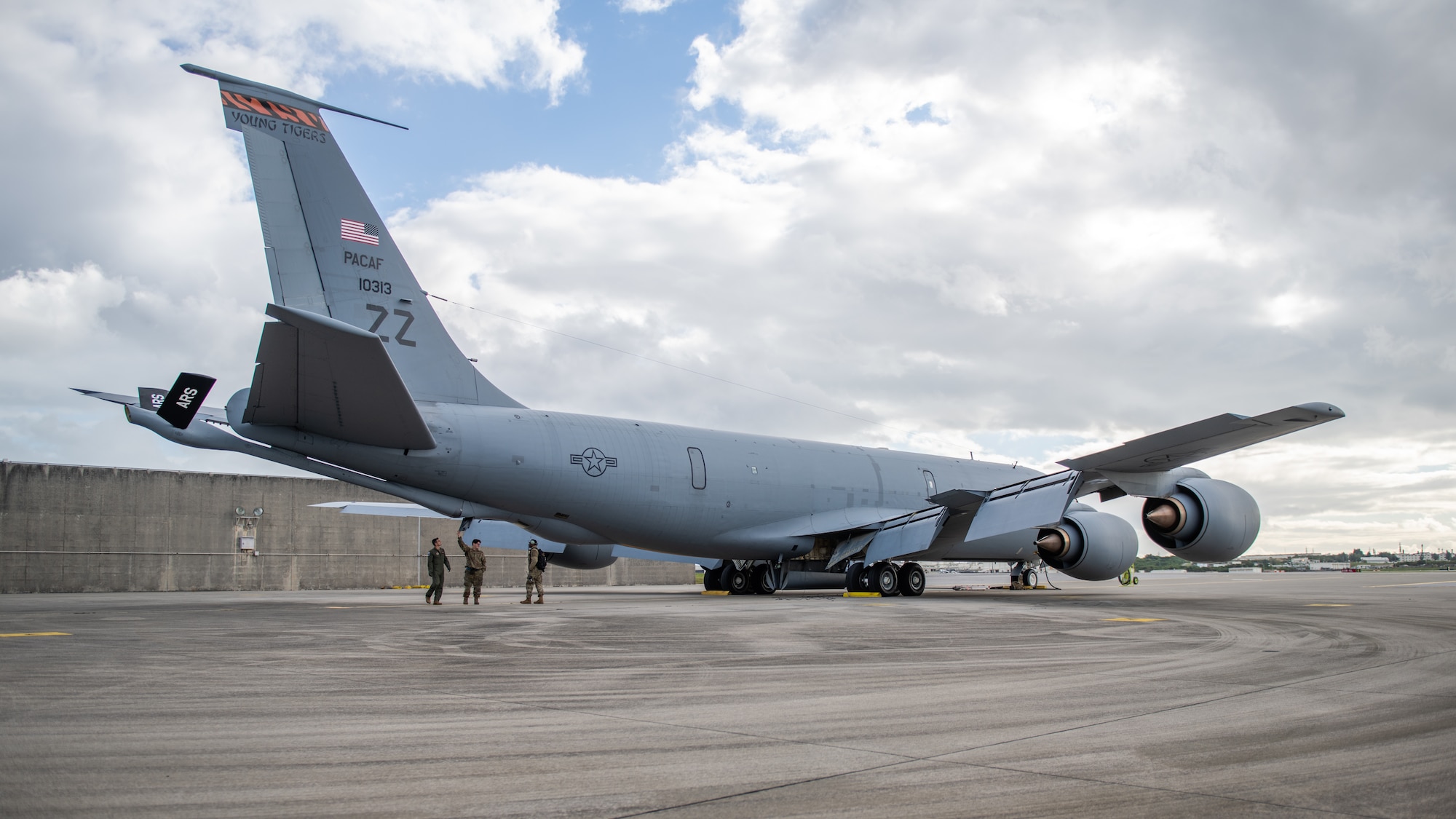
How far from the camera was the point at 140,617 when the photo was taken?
39.0ft

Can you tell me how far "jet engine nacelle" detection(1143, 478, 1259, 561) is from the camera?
52.2 feet

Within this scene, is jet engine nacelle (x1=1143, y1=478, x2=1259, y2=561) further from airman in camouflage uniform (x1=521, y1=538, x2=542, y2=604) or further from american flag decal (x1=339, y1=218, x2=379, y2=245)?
american flag decal (x1=339, y1=218, x2=379, y2=245)

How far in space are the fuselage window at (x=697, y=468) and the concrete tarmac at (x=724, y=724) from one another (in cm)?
888

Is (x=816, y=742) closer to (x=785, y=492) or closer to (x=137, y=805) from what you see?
(x=137, y=805)

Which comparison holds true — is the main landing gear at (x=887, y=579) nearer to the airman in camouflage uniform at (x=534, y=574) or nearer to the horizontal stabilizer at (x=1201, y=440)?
the horizontal stabilizer at (x=1201, y=440)

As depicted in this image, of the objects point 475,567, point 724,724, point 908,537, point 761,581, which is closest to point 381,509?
point 475,567

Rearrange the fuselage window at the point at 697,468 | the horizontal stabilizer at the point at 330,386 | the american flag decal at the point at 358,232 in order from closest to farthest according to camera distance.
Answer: the horizontal stabilizer at the point at 330,386
the american flag decal at the point at 358,232
the fuselage window at the point at 697,468

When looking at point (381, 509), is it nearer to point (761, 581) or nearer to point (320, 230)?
point (761, 581)

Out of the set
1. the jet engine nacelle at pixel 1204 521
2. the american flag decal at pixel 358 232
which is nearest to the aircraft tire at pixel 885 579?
the jet engine nacelle at pixel 1204 521

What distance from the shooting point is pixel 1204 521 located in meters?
15.9

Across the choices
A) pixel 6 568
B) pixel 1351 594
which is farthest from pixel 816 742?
pixel 6 568

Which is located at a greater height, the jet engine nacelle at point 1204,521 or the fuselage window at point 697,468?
the fuselage window at point 697,468

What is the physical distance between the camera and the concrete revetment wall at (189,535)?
2628 centimetres

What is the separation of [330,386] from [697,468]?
26.8 feet
